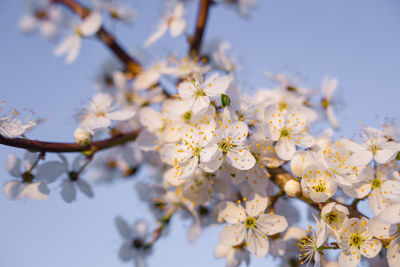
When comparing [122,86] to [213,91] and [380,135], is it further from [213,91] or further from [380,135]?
[380,135]

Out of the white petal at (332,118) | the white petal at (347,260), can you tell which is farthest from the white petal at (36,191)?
the white petal at (332,118)

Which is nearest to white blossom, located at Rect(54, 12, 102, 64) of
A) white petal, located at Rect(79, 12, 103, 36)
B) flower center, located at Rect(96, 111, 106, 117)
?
white petal, located at Rect(79, 12, 103, 36)

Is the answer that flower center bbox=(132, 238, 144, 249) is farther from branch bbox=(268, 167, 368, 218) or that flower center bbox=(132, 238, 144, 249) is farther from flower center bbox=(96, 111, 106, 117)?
branch bbox=(268, 167, 368, 218)

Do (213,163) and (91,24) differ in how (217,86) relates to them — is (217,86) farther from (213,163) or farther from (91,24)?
(91,24)

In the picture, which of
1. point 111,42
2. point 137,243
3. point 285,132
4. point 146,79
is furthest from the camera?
point 137,243

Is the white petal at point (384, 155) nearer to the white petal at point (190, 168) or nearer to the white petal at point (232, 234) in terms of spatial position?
the white petal at point (232, 234)

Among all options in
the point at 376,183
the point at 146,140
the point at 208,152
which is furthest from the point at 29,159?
the point at 376,183

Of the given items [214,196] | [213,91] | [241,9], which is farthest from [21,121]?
[241,9]
